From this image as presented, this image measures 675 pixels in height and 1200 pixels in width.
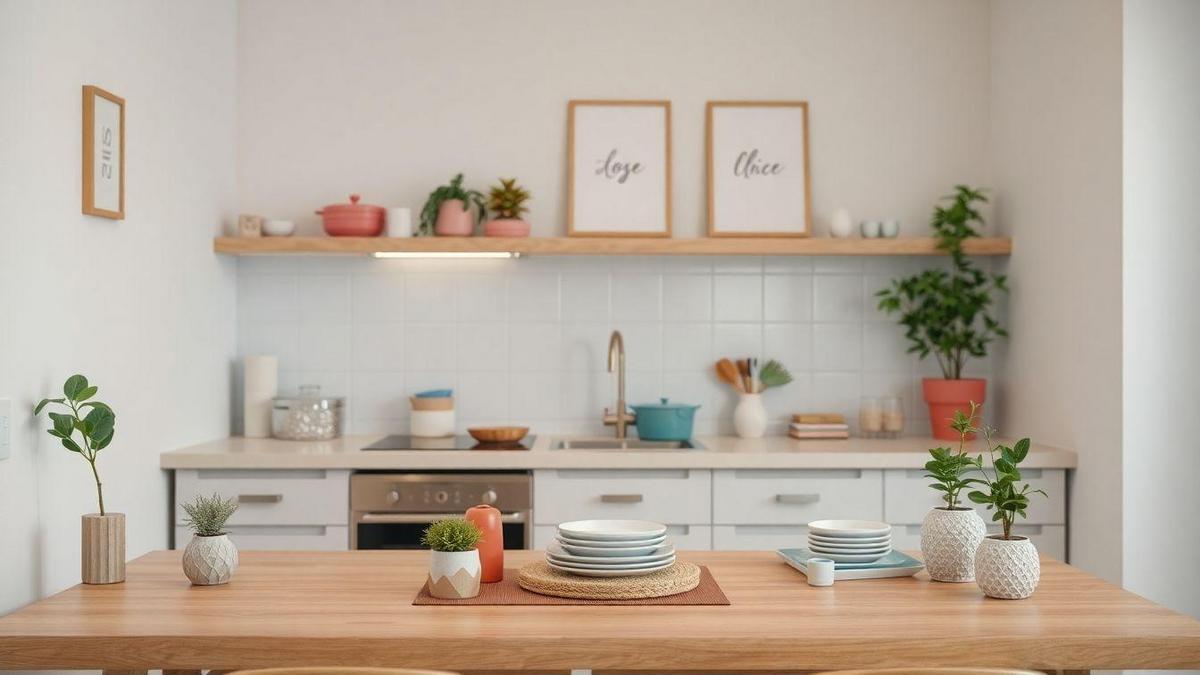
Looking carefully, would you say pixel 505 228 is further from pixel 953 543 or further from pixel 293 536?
pixel 953 543

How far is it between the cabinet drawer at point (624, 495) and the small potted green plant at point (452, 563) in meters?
1.64

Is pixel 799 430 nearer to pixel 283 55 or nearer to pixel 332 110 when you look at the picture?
pixel 332 110

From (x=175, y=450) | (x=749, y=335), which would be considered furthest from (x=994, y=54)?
(x=175, y=450)

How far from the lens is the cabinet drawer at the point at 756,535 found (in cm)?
370

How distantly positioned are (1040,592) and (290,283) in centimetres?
310

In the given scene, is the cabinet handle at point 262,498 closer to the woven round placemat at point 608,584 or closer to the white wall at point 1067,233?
the woven round placemat at point 608,584

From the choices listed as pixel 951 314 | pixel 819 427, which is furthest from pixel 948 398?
pixel 819 427

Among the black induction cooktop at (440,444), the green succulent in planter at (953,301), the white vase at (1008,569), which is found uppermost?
the green succulent in planter at (953,301)

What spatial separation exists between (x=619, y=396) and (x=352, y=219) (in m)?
1.18

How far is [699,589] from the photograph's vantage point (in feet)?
6.88

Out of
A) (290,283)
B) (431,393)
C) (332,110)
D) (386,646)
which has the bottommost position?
(386,646)

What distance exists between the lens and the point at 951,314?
4.15 m

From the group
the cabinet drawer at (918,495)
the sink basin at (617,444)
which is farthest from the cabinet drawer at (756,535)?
the sink basin at (617,444)

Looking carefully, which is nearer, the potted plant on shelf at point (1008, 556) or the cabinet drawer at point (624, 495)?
the potted plant on shelf at point (1008, 556)
